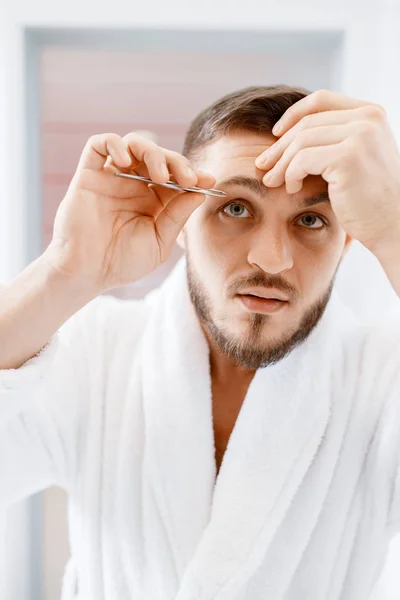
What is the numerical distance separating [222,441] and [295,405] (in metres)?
0.16

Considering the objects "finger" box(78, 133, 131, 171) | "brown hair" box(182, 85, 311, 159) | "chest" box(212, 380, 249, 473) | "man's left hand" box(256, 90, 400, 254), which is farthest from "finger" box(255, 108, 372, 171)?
"chest" box(212, 380, 249, 473)

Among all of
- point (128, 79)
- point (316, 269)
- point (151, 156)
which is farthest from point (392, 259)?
point (128, 79)

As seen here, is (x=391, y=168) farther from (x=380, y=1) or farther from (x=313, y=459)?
(x=380, y=1)

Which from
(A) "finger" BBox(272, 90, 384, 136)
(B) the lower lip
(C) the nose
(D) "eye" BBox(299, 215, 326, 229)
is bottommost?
(B) the lower lip

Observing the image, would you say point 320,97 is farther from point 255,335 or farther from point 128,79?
point 128,79

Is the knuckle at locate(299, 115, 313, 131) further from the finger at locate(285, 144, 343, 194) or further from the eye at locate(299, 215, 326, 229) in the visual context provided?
the eye at locate(299, 215, 326, 229)

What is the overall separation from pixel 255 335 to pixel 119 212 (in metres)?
0.30

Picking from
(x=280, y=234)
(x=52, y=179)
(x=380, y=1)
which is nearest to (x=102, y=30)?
(x=52, y=179)

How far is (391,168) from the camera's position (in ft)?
2.73

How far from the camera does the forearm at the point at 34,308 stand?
0.83m

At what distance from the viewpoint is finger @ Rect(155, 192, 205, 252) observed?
0.89 m

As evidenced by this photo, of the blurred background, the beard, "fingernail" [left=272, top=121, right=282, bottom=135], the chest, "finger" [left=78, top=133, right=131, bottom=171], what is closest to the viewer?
"finger" [left=78, top=133, right=131, bottom=171]

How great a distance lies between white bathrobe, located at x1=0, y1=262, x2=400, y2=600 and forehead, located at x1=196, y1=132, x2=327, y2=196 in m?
0.25

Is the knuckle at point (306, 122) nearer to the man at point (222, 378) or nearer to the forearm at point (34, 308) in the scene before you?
the man at point (222, 378)
